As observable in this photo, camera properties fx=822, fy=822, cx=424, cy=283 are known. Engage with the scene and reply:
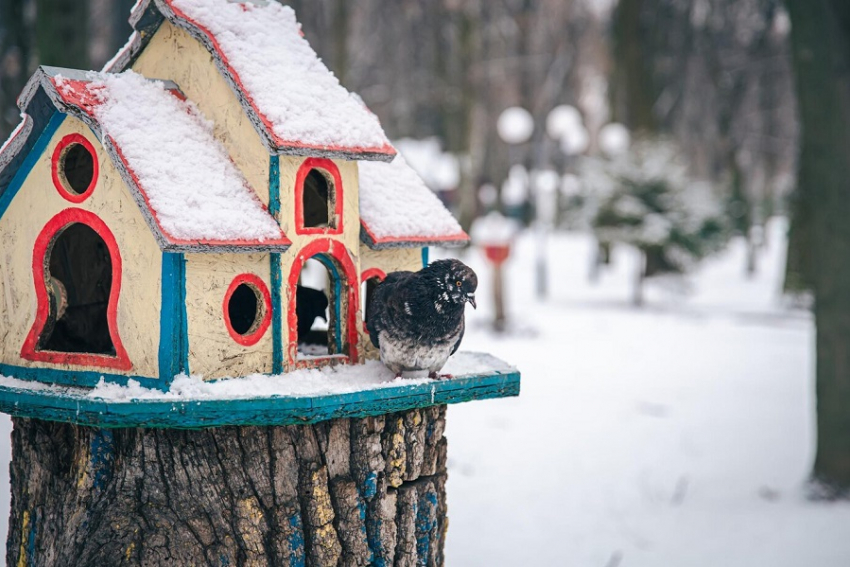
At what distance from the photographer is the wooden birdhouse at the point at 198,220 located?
95.0 inches

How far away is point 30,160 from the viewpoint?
2.75 metres

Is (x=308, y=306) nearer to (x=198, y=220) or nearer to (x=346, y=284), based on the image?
(x=346, y=284)

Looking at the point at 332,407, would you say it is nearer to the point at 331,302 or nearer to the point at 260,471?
the point at 260,471

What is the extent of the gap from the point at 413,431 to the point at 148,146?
4.13 ft

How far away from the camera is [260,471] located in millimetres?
2568

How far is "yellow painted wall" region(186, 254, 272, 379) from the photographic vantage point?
2459mm

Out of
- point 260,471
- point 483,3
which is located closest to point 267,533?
point 260,471

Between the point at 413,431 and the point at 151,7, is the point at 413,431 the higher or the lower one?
the lower one

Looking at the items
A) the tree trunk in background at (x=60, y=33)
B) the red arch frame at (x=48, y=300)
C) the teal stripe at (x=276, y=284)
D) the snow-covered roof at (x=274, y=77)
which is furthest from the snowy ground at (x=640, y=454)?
Result: the snow-covered roof at (x=274, y=77)

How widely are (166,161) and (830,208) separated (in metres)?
5.44

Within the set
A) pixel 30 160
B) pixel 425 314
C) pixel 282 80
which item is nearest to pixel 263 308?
pixel 425 314

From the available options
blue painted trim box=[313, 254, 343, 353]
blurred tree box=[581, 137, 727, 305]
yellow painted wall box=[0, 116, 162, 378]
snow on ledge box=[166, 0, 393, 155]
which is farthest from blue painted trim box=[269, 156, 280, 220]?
blurred tree box=[581, 137, 727, 305]

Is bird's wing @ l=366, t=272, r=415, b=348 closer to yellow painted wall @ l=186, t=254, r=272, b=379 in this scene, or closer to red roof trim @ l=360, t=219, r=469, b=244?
red roof trim @ l=360, t=219, r=469, b=244

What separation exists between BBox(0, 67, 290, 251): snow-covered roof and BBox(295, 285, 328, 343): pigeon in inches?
25.8
